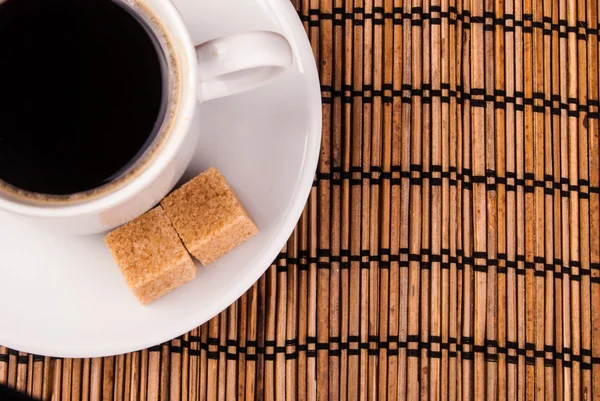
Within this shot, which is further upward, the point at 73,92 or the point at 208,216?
the point at 73,92

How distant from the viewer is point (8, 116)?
2.03 feet

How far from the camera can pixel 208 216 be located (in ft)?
2.24

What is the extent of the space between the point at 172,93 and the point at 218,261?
0.58 ft

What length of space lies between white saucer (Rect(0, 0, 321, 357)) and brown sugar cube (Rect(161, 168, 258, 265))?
16 mm

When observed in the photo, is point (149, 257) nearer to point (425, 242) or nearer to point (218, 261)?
point (218, 261)

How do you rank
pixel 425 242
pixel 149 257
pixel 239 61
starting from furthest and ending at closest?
pixel 425 242 < pixel 149 257 < pixel 239 61

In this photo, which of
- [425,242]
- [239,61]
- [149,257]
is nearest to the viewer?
[239,61]

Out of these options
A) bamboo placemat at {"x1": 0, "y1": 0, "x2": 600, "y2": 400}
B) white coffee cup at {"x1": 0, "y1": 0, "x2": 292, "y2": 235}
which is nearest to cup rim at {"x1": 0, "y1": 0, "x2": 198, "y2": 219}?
white coffee cup at {"x1": 0, "y1": 0, "x2": 292, "y2": 235}

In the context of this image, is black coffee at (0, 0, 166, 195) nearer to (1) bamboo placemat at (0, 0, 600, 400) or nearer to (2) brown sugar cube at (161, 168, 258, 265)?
(2) brown sugar cube at (161, 168, 258, 265)

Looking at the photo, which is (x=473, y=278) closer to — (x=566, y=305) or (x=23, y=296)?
(x=566, y=305)

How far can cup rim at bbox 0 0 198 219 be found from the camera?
569mm

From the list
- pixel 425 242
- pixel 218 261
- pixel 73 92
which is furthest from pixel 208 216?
pixel 425 242

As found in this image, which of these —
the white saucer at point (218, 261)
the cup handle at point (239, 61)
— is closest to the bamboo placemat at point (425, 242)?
the white saucer at point (218, 261)

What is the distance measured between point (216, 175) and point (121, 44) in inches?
6.0
